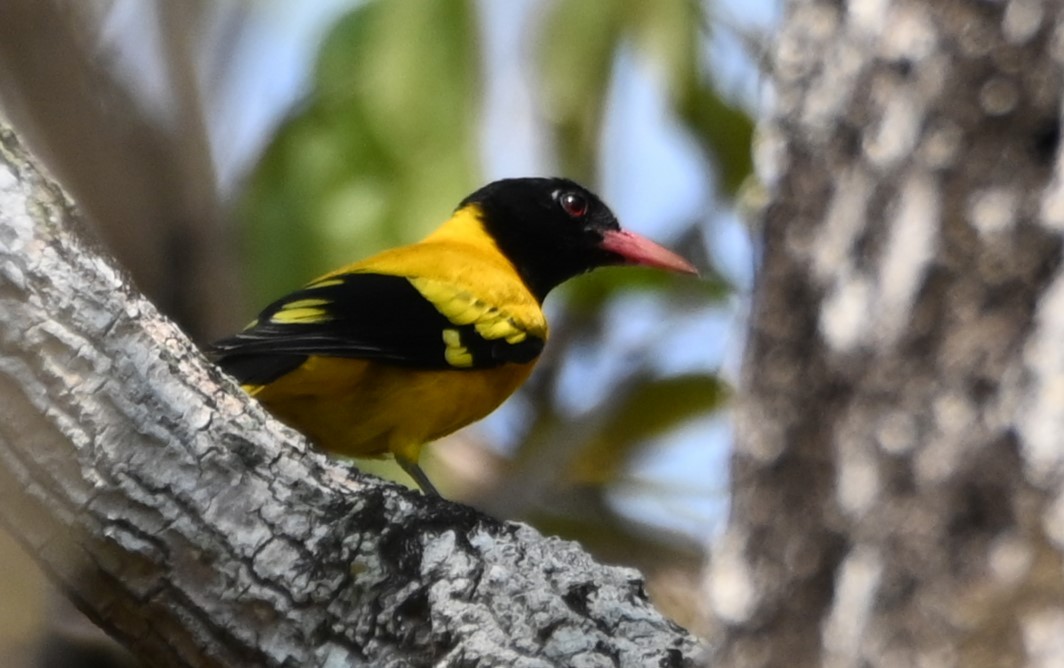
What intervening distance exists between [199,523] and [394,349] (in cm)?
166

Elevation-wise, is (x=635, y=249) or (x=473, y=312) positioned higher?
(x=635, y=249)

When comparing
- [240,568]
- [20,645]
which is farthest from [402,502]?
[20,645]

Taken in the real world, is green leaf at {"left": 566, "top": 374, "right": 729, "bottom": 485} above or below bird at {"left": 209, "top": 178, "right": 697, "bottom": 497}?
above

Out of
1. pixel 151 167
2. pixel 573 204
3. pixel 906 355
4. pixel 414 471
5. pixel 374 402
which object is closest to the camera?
pixel 906 355

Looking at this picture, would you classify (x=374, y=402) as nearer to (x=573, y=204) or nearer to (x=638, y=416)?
(x=573, y=204)

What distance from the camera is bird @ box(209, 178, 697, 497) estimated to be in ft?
13.3

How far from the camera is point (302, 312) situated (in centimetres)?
413

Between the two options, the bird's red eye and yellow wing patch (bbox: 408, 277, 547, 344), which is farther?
the bird's red eye

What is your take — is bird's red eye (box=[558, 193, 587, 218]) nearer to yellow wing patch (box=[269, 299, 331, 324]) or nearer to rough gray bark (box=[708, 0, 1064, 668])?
yellow wing patch (box=[269, 299, 331, 324])

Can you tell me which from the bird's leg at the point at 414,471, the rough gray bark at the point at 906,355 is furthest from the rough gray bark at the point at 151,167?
the rough gray bark at the point at 906,355

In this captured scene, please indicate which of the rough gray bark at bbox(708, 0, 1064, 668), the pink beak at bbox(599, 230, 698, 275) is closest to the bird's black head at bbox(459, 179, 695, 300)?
the pink beak at bbox(599, 230, 698, 275)

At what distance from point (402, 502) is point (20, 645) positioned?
69 cm

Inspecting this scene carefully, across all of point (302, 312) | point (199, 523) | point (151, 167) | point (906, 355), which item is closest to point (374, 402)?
point (302, 312)

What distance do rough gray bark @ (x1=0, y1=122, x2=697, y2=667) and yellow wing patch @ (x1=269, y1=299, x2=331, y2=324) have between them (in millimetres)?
1300
